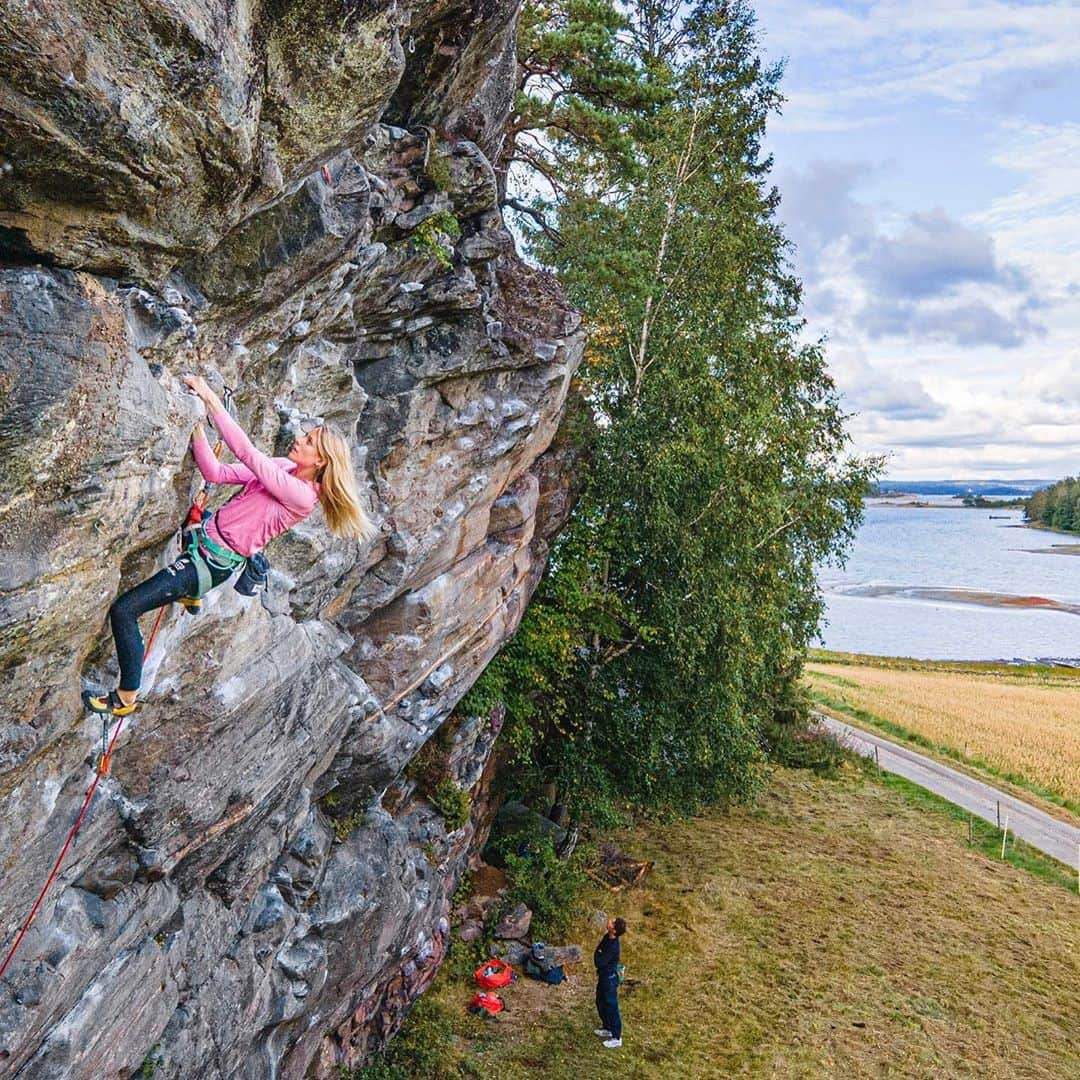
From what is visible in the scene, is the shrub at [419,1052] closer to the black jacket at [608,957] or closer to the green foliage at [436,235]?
the black jacket at [608,957]

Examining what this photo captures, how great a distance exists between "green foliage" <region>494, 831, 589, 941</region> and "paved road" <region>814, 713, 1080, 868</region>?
1559cm

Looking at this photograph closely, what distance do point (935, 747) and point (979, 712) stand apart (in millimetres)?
8348

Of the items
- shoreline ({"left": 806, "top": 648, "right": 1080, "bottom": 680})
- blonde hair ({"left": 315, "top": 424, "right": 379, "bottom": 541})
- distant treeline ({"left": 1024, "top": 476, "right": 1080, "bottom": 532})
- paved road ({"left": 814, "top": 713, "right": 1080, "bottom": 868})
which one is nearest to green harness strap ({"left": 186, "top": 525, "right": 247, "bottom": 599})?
blonde hair ({"left": 315, "top": 424, "right": 379, "bottom": 541})

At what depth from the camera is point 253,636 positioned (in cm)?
851

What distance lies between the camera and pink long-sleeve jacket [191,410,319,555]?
6.30 meters

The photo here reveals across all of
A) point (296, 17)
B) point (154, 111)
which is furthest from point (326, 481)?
point (296, 17)

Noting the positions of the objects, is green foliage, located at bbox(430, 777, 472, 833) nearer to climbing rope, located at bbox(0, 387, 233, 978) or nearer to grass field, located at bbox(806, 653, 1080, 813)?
climbing rope, located at bbox(0, 387, 233, 978)

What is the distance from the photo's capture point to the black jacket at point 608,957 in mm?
15609

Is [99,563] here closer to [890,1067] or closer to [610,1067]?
[610,1067]

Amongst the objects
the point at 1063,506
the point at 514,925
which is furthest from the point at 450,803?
the point at 1063,506

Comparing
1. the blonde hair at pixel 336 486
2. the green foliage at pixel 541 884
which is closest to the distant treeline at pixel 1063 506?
the green foliage at pixel 541 884

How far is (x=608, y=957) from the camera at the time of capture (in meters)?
15.7

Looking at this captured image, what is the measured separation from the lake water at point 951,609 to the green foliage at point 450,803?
31717mm

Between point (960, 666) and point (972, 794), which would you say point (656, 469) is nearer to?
point (972, 794)
